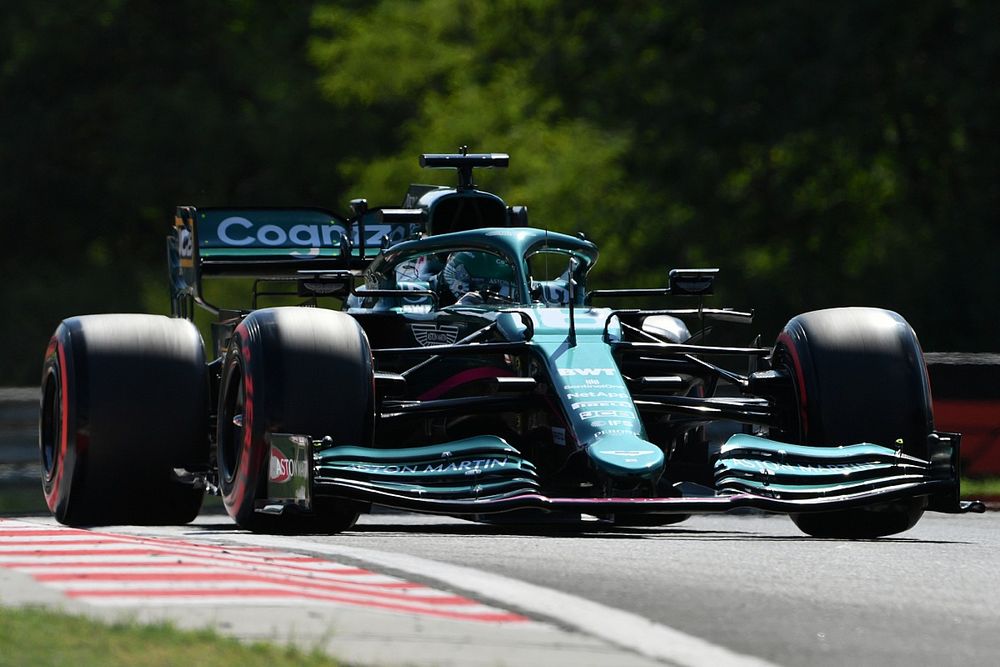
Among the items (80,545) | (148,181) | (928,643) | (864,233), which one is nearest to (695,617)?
(928,643)

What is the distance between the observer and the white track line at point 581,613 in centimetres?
580

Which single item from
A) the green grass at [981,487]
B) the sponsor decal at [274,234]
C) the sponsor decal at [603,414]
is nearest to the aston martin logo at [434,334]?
the sponsor decal at [603,414]

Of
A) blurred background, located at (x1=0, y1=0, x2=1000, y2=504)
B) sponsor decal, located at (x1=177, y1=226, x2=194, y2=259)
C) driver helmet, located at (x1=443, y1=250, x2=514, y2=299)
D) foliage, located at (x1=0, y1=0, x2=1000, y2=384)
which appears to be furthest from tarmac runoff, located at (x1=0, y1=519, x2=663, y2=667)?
foliage, located at (x1=0, y1=0, x2=1000, y2=384)

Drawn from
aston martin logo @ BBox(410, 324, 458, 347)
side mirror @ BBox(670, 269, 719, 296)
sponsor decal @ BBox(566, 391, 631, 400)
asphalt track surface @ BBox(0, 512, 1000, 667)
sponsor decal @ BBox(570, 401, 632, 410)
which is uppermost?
side mirror @ BBox(670, 269, 719, 296)

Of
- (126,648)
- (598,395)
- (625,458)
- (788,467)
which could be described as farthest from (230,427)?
(126,648)

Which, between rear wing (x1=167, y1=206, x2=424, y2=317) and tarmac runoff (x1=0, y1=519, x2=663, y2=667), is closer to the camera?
tarmac runoff (x1=0, y1=519, x2=663, y2=667)

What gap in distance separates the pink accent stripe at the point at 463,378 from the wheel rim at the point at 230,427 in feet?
3.21

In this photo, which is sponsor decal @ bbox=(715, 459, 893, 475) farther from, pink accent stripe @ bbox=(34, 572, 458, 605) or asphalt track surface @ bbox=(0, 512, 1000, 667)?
pink accent stripe @ bbox=(34, 572, 458, 605)

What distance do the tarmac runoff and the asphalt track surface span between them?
14 mm

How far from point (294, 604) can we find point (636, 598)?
126 cm

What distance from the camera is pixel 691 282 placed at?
11211mm

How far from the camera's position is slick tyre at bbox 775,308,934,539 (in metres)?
10.4

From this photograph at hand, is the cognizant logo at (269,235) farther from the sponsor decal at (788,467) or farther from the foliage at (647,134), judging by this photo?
the foliage at (647,134)

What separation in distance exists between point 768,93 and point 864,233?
319 cm
